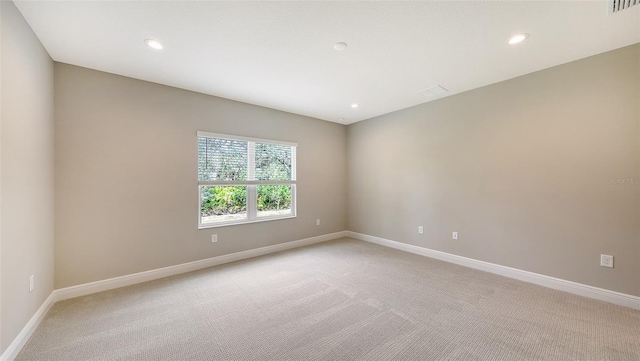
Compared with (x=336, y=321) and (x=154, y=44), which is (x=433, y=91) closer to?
(x=336, y=321)

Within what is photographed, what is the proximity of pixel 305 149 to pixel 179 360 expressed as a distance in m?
3.66

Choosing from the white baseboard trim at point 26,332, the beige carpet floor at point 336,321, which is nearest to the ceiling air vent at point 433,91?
the beige carpet floor at point 336,321

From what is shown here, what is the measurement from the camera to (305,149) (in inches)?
187

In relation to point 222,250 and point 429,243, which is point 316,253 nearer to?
point 222,250

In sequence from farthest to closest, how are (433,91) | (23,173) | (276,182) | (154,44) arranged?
1. (276,182)
2. (433,91)
3. (154,44)
4. (23,173)

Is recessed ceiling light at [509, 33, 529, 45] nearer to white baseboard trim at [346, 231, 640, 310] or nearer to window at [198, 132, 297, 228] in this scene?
white baseboard trim at [346, 231, 640, 310]

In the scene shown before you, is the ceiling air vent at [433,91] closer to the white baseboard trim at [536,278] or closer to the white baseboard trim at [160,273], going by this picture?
the white baseboard trim at [536,278]

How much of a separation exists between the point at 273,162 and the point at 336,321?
2.89 metres

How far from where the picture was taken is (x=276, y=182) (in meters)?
4.34

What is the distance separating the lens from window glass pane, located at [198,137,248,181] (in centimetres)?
357

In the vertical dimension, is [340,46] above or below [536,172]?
above

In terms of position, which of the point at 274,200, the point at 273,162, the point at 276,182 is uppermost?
the point at 273,162

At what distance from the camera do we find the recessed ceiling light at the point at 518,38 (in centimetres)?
217

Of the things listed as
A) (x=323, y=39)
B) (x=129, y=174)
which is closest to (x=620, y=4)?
(x=323, y=39)
